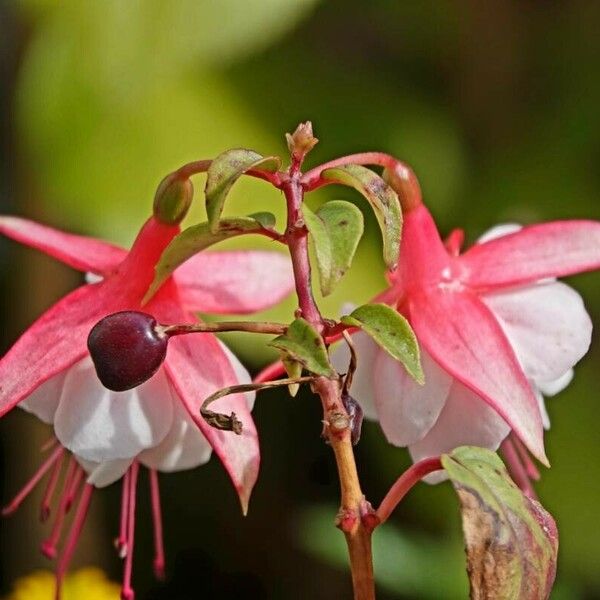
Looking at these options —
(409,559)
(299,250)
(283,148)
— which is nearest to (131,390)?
(299,250)

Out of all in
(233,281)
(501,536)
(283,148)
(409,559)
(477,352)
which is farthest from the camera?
(283,148)

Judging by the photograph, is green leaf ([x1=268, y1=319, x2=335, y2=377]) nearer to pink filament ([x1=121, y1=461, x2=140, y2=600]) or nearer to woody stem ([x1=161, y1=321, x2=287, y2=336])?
woody stem ([x1=161, y1=321, x2=287, y2=336])

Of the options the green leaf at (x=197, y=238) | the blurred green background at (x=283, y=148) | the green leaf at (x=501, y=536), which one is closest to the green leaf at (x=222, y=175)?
the green leaf at (x=197, y=238)

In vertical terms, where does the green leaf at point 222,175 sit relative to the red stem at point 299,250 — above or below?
above

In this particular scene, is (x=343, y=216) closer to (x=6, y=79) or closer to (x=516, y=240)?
(x=516, y=240)

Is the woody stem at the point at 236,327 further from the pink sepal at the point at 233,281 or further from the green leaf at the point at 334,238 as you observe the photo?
the pink sepal at the point at 233,281

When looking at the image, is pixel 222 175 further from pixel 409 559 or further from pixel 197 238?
pixel 409 559

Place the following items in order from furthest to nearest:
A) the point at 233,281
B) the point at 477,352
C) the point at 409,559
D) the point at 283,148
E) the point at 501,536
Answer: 1. the point at 283,148
2. the point at 409,559
3. the point at 233,281
4. the point at 477,352
5. the point at 501,536

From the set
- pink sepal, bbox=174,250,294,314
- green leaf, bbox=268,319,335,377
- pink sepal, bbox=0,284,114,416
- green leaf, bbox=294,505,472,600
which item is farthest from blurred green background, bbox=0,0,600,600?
green leaf, bbox=268,319,335,377
